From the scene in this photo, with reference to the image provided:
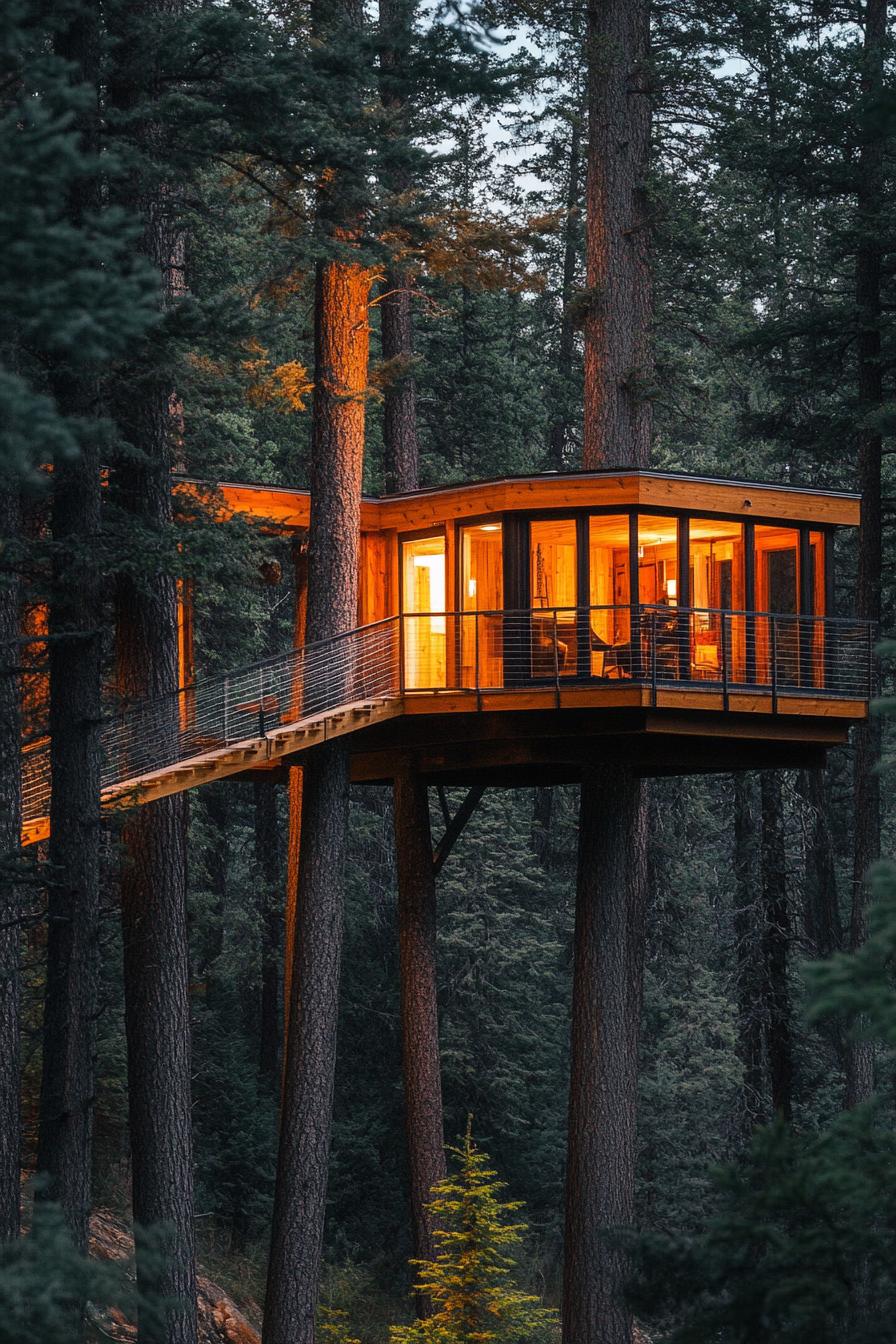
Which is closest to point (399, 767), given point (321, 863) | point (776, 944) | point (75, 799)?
point (321, 863)

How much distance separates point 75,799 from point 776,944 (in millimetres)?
14747

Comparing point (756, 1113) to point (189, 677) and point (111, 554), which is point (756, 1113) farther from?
point (111, 554)

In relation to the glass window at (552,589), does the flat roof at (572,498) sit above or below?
above

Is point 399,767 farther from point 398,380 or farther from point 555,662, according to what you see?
point 398,380

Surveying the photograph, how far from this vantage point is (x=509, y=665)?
18.7 m

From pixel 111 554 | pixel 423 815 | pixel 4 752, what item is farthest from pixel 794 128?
pixel 4 752


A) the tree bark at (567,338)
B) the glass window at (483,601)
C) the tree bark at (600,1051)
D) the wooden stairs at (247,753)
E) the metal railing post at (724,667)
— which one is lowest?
the tree bark at (600,1051)

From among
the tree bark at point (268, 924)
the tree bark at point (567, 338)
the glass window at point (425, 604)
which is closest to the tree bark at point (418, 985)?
the glass window at point (425, 604)

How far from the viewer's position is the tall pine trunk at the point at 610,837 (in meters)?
18.7

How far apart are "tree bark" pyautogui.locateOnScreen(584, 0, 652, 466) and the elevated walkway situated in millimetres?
2536

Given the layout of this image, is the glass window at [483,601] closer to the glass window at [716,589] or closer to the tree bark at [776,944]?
the glass window at [716,589]

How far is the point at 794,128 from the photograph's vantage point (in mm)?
21938

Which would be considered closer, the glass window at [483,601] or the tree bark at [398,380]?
the glass window at [483,601]

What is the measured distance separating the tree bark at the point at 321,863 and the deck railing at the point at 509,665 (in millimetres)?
507
